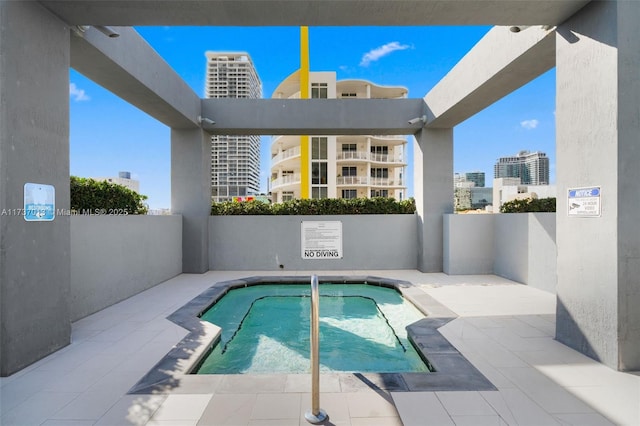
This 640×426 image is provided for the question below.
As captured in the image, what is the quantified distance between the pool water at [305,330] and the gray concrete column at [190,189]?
87.4 inches

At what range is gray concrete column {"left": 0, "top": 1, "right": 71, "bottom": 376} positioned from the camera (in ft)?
10.1

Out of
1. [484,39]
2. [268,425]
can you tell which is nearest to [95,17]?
[268,425]

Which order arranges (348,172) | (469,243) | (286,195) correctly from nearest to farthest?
1. (469,243)
2. (348,172)
3. (286,195)

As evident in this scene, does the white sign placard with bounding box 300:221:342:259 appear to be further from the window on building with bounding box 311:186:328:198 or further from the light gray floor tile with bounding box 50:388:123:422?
the window on building with bounding box 311:186:328:198

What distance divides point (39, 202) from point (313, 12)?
12.5 ft

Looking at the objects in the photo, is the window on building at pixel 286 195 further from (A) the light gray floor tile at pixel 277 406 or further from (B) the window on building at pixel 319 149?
(A) the light gray floor tile at pixel 277 406

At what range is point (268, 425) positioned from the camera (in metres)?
2.34

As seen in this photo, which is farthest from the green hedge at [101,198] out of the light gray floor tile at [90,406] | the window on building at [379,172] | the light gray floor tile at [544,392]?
the window on building at [379,172]

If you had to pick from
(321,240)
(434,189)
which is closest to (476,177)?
(434,189)

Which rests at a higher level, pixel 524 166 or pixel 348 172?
pixel 524 166

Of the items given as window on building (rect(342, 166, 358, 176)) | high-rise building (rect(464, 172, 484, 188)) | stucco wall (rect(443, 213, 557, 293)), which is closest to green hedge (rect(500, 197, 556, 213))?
stucco wall (rect(443, 213, 557, 293))

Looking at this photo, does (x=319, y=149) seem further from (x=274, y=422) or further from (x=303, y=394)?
(x=274, y=422)

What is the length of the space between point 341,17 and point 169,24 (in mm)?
2186

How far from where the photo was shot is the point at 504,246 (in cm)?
768
